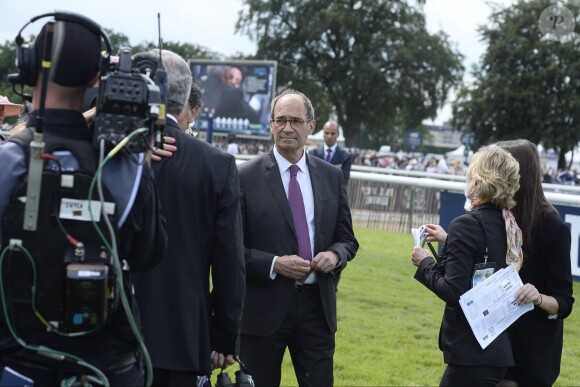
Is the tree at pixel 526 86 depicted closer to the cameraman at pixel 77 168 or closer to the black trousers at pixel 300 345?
the black trousers at pixel 300 345

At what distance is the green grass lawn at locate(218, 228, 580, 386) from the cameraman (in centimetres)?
389

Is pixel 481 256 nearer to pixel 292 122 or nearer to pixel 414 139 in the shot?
pixel 292 122

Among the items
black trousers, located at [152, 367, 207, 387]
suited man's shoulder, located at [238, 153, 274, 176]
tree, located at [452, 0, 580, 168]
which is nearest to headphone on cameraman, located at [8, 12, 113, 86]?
black trousers, located at [152, 367, 207, 387]

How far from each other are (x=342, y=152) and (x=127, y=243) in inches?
331

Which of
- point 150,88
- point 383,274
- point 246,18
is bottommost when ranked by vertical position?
point 383,274

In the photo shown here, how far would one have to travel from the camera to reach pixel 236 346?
363cm

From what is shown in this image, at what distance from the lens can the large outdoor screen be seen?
35.9 meters

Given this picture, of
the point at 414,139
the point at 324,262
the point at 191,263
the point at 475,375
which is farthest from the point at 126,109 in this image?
the point at 414,139

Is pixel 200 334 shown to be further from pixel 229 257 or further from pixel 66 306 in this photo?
pixel 66 306

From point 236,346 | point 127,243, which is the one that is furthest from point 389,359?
point 127,243

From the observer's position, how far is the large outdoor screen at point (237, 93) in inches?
1414

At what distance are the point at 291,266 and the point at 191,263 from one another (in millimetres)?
1276

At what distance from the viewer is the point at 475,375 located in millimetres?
4191

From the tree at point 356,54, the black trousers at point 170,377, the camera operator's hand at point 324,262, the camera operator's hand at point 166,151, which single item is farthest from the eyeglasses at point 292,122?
the tree at point 356,54
